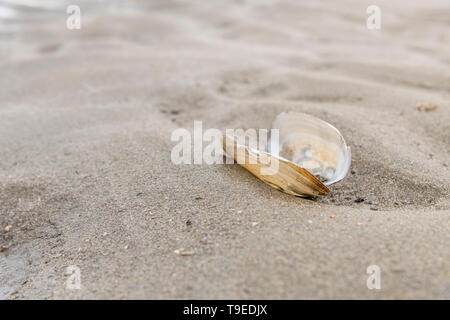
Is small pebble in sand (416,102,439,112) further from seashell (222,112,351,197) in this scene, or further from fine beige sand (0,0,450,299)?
seashell (222,112,351,197)

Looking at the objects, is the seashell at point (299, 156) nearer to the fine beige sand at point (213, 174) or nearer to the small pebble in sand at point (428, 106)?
the fine beige sand at point (213, 174)

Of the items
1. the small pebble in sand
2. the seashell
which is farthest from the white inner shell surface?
the small pebble in sand

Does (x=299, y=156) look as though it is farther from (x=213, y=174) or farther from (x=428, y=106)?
(x=428, y=106)

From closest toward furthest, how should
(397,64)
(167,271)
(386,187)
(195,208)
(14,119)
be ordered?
(167,271) < (195,208) < (386,187) < (14,119) < (397,64)

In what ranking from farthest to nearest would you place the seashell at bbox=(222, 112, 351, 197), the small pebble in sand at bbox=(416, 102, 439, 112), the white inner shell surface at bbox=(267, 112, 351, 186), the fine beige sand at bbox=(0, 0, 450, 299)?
the small pebble in sand at bbox=(416, 102, 439, 112), the white inner shell surface at bbox=(267, 112, 351, 186), the seashell at bbox=(222, 112, 351, 197), the fine beige sand at bbox=(0, 0, 450, 299)

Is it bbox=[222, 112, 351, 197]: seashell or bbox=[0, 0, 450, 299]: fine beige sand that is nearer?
bbox=[0, 0, 450, 299]: fine beige sand

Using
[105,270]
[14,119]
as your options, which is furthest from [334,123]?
[14,119]

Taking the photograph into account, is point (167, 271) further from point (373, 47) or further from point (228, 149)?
point (373, 47)

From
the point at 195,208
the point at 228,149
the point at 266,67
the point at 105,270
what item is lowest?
the point at 105,270
